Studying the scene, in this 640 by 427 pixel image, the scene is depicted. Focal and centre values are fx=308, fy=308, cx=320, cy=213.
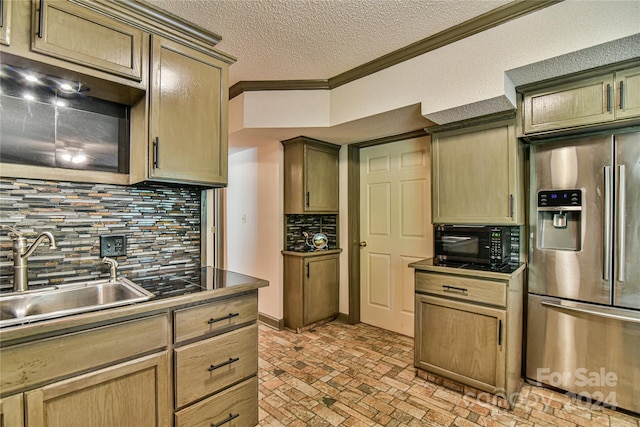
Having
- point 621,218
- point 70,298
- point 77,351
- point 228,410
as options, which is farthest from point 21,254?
point 621,218

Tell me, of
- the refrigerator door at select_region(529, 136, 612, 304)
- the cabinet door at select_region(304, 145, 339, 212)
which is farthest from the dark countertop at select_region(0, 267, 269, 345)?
the refrigerator door at select_region(529, 136, 612, 304)

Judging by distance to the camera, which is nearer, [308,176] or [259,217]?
[308,176]

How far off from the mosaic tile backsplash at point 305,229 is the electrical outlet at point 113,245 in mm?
1855

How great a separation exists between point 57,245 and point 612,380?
3.46 m

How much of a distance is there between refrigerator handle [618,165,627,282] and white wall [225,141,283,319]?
2.80m

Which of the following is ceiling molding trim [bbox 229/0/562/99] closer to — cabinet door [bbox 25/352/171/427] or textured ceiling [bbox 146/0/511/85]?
textured ceiling [bbox 146/0/511/85]

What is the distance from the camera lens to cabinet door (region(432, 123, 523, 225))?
87.5 inches

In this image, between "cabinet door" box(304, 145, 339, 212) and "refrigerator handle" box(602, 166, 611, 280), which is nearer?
"refrigerator handle" box(602, 166, 611, 280)

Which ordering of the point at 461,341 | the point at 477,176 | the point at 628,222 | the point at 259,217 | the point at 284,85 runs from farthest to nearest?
the point at 259,217, the point at 284,85, the point at 477,176, the point at 461,341, the point at 628,222

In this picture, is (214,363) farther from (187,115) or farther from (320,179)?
(320,179)

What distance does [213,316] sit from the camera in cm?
162

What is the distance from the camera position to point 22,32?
132cm

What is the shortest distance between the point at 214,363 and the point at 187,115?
1387 mm

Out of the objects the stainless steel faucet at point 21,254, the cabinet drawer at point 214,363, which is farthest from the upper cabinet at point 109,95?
the cabinet drawer at point 214,363
